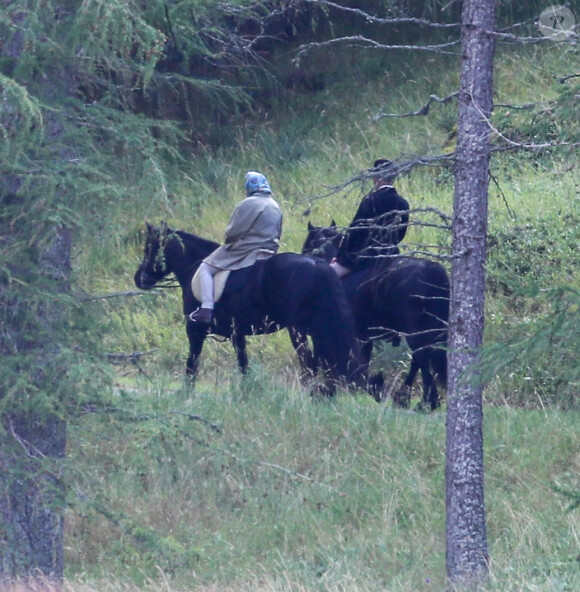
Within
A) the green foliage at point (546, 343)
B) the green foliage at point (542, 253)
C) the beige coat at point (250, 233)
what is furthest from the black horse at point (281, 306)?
the green foliage at point (546, 343)

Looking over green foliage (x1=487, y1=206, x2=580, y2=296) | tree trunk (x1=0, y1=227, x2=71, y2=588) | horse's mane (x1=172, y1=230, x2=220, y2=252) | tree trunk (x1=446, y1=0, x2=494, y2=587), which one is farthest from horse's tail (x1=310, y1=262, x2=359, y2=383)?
tree trunk (x1=0, y1=227, x2=71, y2=588)

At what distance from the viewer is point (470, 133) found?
692 centimetres

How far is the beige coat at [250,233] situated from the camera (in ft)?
37.4

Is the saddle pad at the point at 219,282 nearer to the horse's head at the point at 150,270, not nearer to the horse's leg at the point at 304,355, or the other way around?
the horse's head at the point at 150,270

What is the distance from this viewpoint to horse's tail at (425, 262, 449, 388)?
10.6 m

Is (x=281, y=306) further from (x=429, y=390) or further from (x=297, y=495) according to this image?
Result: (x=297, y=495)

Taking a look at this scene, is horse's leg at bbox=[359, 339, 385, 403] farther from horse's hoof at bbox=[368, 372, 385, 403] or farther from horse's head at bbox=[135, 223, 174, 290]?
horse's head at bbox=[135, 223, 174, 290]

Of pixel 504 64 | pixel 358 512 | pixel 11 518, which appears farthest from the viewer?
pixel 504 64

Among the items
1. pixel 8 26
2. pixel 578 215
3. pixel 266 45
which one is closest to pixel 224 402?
pixel 8 26

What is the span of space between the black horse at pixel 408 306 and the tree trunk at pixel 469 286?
3.47m

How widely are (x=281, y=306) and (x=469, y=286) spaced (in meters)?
4.49

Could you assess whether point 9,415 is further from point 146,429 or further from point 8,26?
point 8,26

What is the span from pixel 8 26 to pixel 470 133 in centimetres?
307

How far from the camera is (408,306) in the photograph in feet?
35.7
